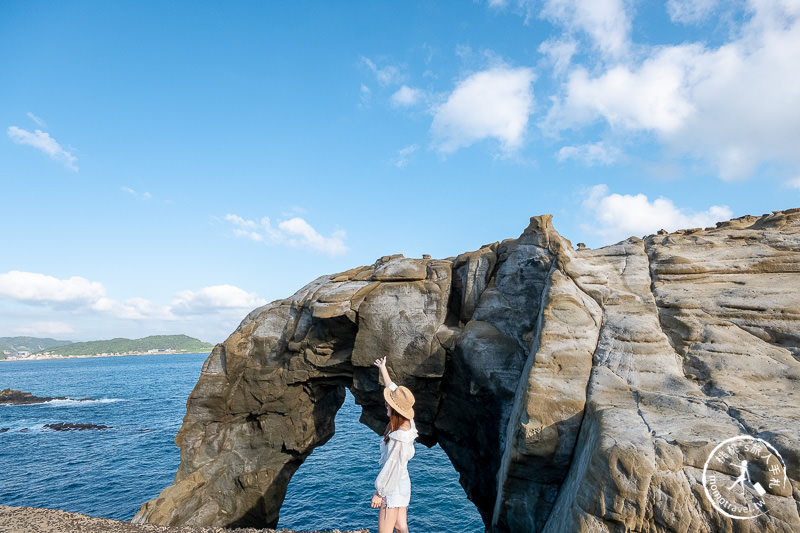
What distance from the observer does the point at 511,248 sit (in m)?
19.8

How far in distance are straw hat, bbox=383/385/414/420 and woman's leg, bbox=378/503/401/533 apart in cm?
149

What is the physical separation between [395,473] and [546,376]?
547 cm

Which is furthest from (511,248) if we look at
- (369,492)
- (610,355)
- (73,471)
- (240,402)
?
(73,471)

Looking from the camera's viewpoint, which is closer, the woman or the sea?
the woman

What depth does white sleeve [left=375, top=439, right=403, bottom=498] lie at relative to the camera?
716 cm

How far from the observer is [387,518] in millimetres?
7145

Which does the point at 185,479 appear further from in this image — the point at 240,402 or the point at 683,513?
the point at 683,513

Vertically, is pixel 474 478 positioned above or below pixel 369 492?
above

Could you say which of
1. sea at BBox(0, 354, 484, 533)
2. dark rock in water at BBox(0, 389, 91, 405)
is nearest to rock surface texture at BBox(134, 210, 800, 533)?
sea at BBox(0, 354, 484, 533)

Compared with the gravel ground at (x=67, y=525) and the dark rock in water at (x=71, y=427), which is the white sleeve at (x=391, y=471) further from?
the dark rock in water at (x=71, y=427)

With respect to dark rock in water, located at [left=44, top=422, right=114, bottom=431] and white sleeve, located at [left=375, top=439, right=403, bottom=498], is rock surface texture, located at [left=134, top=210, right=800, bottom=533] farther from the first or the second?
dark rock in water, located at [left=44, top=422, right=114, bottom=431]

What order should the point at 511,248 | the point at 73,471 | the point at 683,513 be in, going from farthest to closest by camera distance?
the point at 73,471
the point at 511,248
the point at 683,513

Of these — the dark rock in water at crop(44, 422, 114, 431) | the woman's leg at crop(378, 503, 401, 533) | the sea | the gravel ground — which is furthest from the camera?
the dark rock in water at crop(44, 422, 114, 431)

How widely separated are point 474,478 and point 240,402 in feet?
43.8
